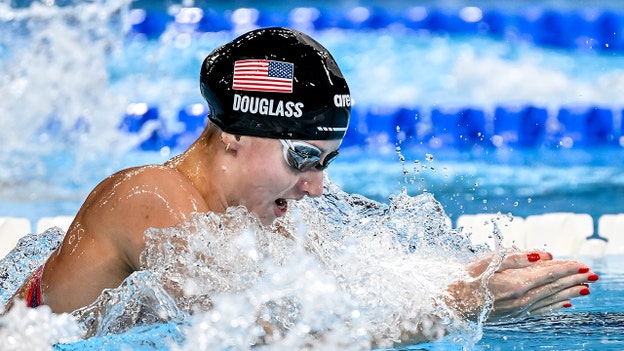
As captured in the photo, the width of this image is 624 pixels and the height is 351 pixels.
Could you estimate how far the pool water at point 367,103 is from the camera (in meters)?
6.50

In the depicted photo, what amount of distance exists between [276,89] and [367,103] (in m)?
6.98

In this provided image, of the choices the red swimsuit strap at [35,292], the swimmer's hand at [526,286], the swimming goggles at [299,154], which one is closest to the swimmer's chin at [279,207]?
the swimming goggles at [299,154]

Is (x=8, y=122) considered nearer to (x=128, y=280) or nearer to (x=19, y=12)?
(x=19, y=12)

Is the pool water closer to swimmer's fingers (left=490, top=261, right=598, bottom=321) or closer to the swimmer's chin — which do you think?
swimmer's fingers (left=490, top=261, right=598, bottom=321)

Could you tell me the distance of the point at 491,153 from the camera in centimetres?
821

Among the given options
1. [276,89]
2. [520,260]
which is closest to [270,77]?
[276,89]

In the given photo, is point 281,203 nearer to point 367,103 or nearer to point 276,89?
point 276,89

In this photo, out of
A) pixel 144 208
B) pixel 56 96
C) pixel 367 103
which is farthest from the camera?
pixel 367 103

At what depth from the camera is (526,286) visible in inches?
82.5

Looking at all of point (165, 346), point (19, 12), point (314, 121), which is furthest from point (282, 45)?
point (19, 12)

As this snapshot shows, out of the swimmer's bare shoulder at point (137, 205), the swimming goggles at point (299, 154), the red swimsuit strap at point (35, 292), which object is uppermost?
the swimming goggles at point (299, 154)

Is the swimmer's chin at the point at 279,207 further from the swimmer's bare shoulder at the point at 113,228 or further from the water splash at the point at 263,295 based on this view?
the swimmer's bare shoulder at the point at 113,228

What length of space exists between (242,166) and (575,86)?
8054mm

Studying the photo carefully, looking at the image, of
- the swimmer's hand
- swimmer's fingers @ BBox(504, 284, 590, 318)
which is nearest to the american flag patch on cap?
the swimmer's hand
